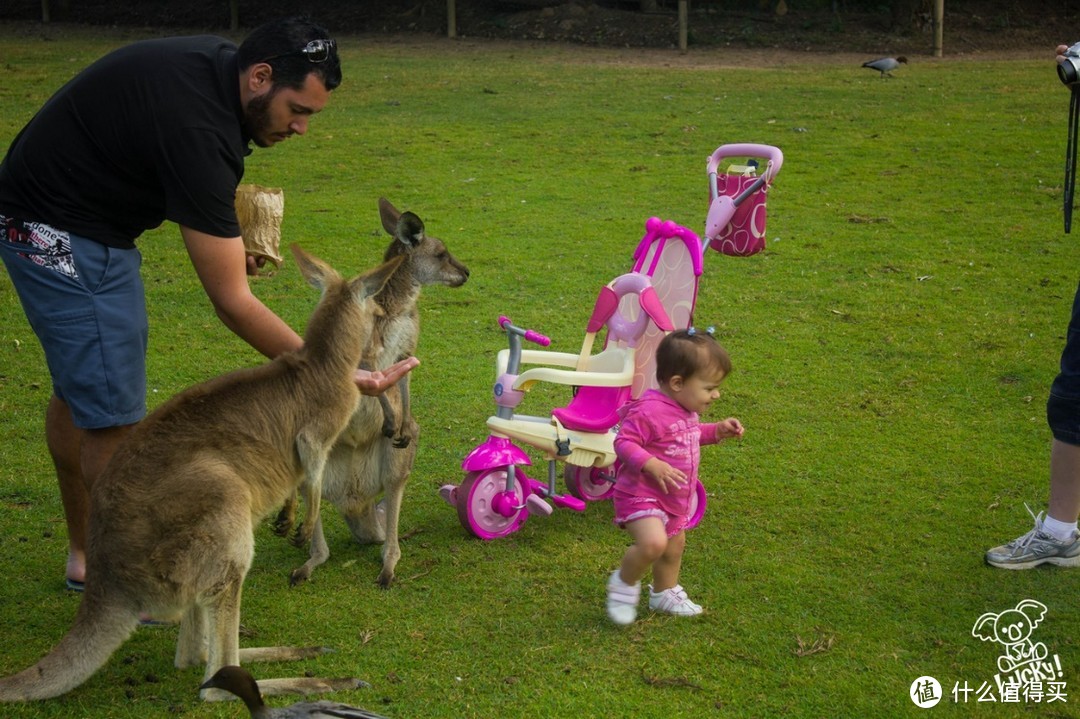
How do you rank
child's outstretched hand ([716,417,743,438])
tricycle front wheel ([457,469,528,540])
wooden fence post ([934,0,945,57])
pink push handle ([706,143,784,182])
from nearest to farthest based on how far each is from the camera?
child's outstretched hand ([716,417,743,438])
tricycle front wheel ([457,469,528,540])
pink push handle ([706,143,784,182])
wooden fence post ([934,0,945,57])

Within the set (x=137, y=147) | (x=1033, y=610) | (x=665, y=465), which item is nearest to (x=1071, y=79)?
(x=1033, y=610)

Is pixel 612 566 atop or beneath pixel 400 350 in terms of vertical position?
beneath

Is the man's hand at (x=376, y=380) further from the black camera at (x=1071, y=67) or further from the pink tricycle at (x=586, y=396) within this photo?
the black camera at (x=1071, y=67)

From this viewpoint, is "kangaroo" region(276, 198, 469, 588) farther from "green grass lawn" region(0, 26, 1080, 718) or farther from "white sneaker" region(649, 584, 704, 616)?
"white sneaker" region(649, 584, 704, 616)

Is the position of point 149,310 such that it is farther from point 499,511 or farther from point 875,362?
point 875,362

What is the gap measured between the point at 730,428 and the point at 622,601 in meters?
0.56

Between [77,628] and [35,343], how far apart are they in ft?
10.4

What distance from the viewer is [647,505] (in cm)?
309

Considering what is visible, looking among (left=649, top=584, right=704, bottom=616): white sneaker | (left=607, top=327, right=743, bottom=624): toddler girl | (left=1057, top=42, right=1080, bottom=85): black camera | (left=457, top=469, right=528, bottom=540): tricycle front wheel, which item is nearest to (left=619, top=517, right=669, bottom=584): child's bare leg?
(left=607, top=327, right=743, bottom=624): toddler girl

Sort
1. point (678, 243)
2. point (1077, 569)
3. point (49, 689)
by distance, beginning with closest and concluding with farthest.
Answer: point (49, 689) < point (1077, 569) < point (678, 243)

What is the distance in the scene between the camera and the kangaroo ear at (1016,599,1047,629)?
10.2 feet

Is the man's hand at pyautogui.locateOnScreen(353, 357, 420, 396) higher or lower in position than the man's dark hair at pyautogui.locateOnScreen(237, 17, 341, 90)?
lower

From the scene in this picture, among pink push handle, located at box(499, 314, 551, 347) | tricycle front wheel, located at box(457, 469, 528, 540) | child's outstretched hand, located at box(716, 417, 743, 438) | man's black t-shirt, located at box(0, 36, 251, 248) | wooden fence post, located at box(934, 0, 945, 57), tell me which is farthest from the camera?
wooden fence post, located at box(934, 0, 945, 57)

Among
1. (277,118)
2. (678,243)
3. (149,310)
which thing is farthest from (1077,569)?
(149,310)
